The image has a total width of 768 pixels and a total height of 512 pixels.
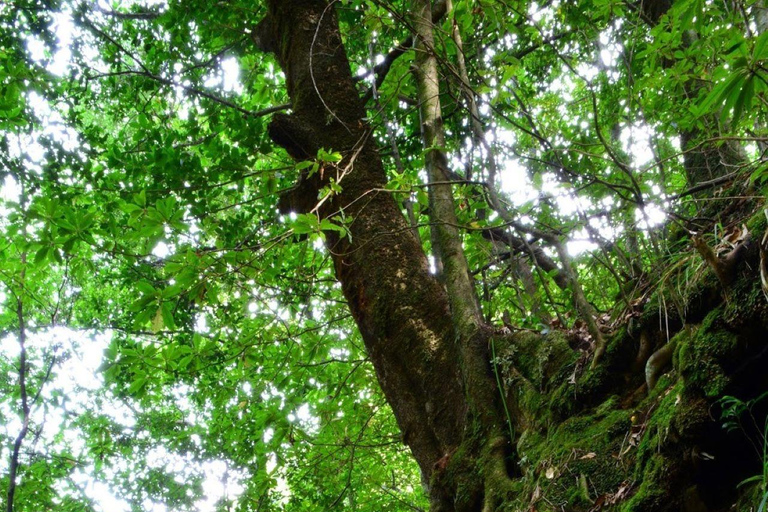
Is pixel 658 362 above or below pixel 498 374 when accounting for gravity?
below

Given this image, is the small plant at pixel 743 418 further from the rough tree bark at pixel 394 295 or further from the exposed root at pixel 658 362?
the rough tree bark at pixel 394 295

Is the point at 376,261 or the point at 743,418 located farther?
the point at 376,261

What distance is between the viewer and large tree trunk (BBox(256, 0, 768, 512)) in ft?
4.57

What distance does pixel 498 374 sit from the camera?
2.29 metres

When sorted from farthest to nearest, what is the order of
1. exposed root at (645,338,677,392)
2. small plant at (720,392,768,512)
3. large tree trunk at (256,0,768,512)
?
1. exposed root at (645,338,677,392)
2. large tree trunk at (256,0,768,512)
3. small plant at (720,392,768,512)

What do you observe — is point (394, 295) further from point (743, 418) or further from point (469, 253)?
point (743, 418)

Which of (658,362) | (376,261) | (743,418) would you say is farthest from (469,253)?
(743,418)

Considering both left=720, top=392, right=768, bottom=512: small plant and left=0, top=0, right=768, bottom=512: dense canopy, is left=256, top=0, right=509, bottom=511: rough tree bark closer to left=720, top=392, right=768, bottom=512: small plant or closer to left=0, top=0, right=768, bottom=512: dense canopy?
left=0, top=0, right=768, bottom=512: dense canopy

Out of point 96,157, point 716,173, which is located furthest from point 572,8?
point 96,157

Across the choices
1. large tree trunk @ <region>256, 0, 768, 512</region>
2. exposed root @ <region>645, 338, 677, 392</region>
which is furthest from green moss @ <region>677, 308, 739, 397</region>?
exposed root @ <region>645, 338, 677, 392</region>

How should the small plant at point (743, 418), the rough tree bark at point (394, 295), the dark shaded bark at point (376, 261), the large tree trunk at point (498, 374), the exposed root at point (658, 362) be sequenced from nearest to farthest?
the small plant at point (743, 418) < the large tree trunk at point (498, 374) < the exposed root at point (658, 362) < the rough tree bark at point (394, 295) < the dark shaded bark at point (376, 261)

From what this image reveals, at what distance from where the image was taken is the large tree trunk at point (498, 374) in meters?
1.39

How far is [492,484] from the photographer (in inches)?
77.5

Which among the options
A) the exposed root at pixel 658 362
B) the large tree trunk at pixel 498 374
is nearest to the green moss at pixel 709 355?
the large tree trunk at pixel 498 374
